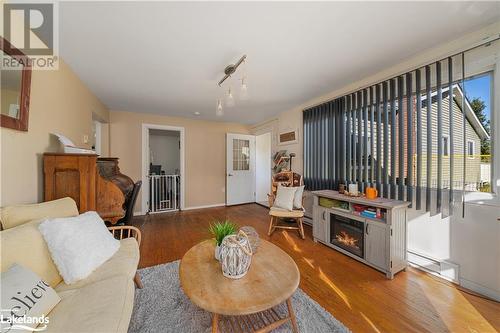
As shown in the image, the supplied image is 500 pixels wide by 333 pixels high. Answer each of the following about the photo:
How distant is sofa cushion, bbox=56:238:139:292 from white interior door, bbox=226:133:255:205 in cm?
363

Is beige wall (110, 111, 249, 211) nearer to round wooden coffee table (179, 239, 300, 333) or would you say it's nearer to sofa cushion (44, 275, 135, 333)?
round wooden coffee table (179, 239, 300, 333)

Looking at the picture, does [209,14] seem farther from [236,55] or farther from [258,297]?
[258,297]

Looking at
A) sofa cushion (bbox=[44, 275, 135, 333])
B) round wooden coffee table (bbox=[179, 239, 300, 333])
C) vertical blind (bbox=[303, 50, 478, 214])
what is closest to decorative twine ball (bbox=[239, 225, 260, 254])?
round wooden coffee table (bbox=[179, 239, 300, 333])

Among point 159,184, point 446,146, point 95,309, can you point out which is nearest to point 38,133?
point 95,309

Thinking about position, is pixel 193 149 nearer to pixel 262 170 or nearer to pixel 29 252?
pixel 262 170

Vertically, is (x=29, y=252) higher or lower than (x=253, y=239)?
higher

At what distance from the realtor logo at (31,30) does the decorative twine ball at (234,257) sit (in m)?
2.06

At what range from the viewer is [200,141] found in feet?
16.1

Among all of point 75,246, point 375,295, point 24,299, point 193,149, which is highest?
point 193,149

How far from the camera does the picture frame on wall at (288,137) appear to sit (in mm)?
3897

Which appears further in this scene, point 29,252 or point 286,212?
point 286,212

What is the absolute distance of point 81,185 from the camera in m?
1.81

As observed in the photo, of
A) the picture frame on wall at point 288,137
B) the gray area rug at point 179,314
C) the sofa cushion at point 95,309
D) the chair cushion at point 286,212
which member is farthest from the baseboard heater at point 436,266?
the sofa cushion at point 95,309

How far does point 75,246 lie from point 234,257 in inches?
42.5
